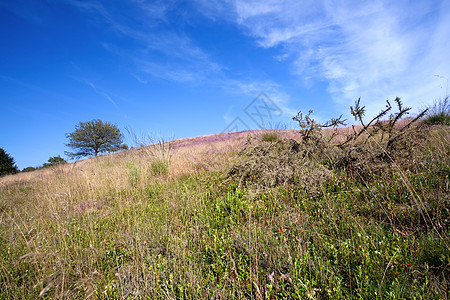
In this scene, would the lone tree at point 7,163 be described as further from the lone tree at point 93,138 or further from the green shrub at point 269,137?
the green shrub at point 269,137

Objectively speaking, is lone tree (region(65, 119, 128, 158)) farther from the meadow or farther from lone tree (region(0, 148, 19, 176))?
the meadow

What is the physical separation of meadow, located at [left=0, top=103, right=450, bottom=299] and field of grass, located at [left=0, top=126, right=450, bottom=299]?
18 mm

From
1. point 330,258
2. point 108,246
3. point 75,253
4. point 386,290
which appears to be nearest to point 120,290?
point 108,246

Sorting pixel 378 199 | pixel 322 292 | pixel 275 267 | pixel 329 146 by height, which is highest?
pixel 329 146

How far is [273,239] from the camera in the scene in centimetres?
238

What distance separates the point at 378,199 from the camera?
2.87m

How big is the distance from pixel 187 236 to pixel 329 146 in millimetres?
3931

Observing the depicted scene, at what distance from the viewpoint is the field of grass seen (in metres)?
1.79

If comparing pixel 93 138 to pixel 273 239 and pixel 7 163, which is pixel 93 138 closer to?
pixel 7 163

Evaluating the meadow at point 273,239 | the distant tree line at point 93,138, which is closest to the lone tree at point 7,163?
the distant tree line at point 93,138

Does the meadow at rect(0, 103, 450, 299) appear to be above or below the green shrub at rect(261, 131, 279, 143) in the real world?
below

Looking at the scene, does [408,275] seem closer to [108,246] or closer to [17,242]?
[108,246]

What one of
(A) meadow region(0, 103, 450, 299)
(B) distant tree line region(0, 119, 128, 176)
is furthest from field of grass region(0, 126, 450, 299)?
(B) distant tree line region(0, 119, 128, 176)

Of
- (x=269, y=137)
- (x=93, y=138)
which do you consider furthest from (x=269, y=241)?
(x=93, y=138)
